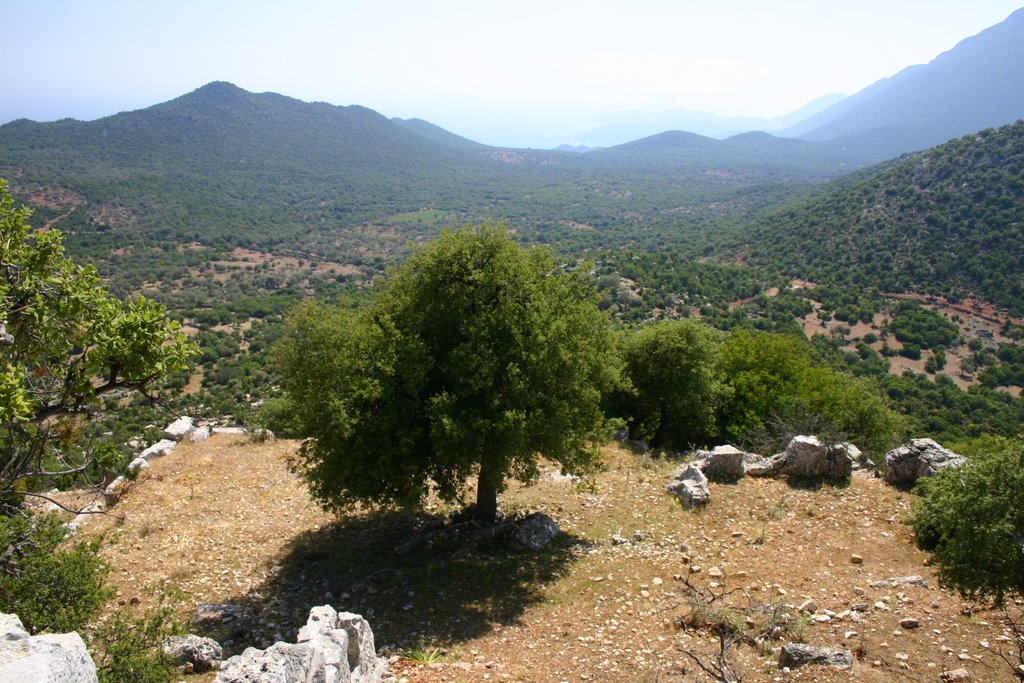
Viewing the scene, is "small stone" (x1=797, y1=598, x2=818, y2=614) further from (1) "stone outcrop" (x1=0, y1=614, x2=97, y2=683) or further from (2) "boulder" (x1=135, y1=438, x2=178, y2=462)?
(2) "boulder" (x1=135, y1=438, x2=178, y2=462)

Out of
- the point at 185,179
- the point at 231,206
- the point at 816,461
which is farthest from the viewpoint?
the point at 185,179

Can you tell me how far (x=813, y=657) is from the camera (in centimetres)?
929

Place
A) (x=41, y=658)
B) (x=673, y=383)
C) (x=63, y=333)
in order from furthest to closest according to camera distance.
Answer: (x=673, y=383)
(x=63, y=333)
(x=41, y=658)

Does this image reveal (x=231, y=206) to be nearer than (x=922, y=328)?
No

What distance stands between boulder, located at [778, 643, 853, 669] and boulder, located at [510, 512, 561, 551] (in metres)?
6.16

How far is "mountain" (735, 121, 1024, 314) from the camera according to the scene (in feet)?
235

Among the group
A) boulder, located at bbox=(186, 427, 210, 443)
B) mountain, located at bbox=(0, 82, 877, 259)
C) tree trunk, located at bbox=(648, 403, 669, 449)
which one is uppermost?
mountain, located at bbox=(0, 82, 877, 259)

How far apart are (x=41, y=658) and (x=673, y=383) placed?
23800 mm

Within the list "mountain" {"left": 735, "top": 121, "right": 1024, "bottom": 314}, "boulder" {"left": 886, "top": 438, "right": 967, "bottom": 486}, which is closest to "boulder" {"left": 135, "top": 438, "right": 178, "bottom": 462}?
"boulder" {"left": 886, "top": 438, "right": 967, "bottom": 486}

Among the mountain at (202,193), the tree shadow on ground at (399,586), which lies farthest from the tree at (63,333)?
the mountain at (202,193)

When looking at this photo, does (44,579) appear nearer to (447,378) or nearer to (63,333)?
(63,333)

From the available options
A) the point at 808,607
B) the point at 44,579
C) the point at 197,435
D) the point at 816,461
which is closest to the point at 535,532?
the point at 808,607

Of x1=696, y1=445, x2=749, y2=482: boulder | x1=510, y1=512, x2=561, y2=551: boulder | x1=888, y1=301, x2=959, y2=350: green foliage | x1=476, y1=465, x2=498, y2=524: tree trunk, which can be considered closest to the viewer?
x1=510, y1=512, x2=561, y2=551: boulder

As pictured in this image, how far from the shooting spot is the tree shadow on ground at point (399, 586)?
37.3ft
